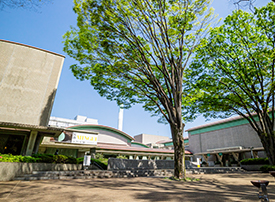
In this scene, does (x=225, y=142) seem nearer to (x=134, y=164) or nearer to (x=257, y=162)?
(x=257, y=162)

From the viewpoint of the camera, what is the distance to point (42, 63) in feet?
56.4

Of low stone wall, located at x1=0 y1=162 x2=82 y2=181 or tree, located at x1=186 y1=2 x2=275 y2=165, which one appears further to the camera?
tree, located at x1=186 y1=2 x2=275 y2=165

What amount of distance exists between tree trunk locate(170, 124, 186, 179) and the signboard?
1383cm

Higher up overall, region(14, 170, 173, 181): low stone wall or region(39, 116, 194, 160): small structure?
region(39, 116, 194, 160): small structure

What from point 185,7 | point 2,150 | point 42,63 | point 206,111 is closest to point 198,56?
point 185,7

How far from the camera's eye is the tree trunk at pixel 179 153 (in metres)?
9.09

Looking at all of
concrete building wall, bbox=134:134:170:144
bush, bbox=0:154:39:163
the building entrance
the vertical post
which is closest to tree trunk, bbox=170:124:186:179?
bush, bbox=0:154:39:163

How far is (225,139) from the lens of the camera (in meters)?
28.9

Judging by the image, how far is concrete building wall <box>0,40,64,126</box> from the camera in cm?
1483

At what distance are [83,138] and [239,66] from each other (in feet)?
61.3

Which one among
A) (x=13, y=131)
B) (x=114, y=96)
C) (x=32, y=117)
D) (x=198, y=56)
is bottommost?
(x=13, y=131)

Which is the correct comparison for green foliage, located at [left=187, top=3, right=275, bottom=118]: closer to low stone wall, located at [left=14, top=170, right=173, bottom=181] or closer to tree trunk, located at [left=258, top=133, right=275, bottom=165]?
tree trunk, located at [left=258, top=133, right=275, bottom=165]

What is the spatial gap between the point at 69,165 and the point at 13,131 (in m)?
6.56

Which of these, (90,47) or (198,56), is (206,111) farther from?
(90,47)
